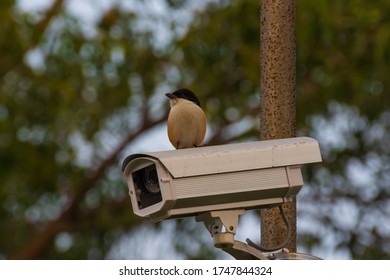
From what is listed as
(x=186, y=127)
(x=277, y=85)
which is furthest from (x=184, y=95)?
(x=277, y=85)

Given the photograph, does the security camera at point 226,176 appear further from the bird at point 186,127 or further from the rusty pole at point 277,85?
the bird at point 186,127

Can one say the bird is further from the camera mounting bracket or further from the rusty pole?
the camera mounting bracket

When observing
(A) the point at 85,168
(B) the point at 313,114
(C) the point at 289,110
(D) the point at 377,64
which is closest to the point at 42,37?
(A) the point at 85,168

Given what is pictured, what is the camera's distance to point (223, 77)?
49.8ft

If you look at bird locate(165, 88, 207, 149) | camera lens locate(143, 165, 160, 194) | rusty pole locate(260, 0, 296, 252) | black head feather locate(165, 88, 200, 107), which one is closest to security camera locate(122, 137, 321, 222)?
camera lens locate(143, 165, 160, 194)

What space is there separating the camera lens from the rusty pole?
3.27 feet

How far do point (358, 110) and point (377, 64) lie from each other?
2.25m

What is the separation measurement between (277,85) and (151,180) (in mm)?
1271

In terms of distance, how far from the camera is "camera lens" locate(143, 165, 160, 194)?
20.3ft

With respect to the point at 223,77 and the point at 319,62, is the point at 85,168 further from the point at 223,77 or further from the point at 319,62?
the point at 319,62

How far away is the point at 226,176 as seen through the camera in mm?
6004

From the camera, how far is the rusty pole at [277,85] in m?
7.02

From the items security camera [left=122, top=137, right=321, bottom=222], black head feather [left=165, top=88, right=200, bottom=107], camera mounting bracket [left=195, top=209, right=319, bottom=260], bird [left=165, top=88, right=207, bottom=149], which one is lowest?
camera mounting bracket [left=195, top=209, right=319, bottom=260]

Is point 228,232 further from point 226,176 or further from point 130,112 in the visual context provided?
point 130,112
